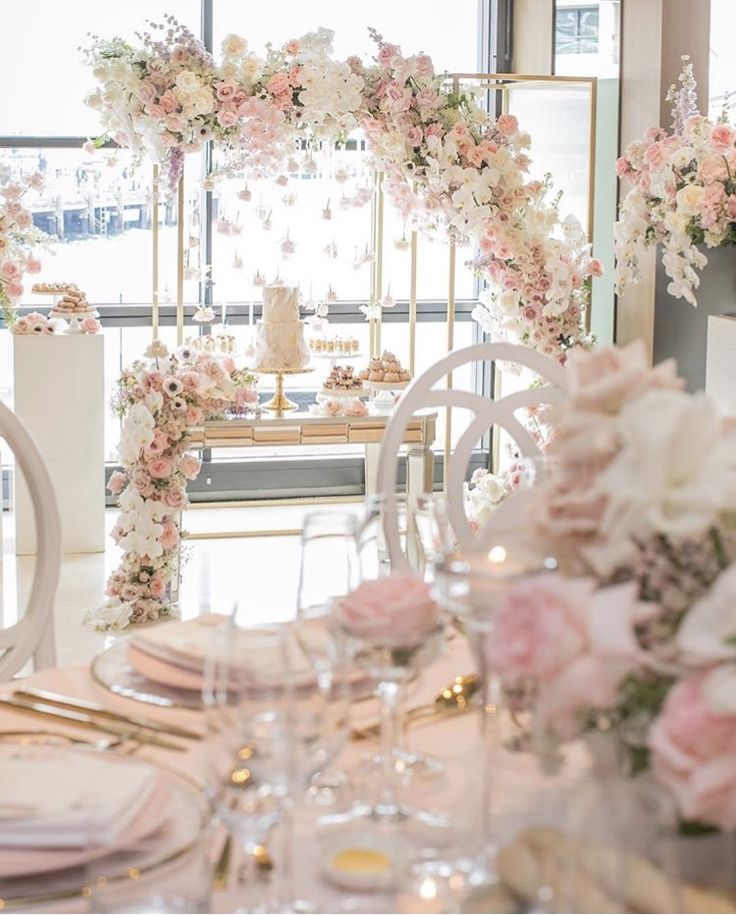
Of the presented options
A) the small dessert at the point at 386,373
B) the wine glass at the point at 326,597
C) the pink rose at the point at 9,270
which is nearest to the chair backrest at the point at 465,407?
the wine glass at the point at 326,597

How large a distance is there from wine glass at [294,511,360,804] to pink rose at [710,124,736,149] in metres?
3.51

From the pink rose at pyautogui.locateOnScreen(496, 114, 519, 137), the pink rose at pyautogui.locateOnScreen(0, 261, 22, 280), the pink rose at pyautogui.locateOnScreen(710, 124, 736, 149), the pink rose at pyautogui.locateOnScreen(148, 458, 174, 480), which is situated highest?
the pink rose at pyautogui.locateOnScreen(496, 114, 519, 137)

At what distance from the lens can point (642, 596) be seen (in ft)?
3.73

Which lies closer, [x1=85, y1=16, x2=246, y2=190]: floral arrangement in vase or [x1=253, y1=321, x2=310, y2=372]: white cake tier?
[x1=85, y1=16, x2=246, y2=190]: floral arrangement in vase

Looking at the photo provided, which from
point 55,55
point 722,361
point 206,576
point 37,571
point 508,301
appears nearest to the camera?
point 37,571

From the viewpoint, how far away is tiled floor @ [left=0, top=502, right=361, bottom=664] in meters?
5.15

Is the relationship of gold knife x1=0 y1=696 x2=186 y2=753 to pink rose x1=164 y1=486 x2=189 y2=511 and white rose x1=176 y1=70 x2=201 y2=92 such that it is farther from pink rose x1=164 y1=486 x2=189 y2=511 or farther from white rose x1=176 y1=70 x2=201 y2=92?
white rose x1=176 y1=70 x2=201 y2=92

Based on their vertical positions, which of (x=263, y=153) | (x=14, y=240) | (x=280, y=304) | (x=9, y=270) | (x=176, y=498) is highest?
(x=263, y=153)

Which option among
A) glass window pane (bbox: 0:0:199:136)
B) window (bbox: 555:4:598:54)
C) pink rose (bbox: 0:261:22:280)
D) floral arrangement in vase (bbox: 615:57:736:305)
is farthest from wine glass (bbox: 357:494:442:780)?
glass window pane (bbox: 0:0:199:136)

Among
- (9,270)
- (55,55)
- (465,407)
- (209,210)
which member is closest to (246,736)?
(465,407)

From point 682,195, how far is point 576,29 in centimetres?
190

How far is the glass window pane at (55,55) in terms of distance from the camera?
6793 mm

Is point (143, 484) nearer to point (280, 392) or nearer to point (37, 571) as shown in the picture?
point (280, 392)

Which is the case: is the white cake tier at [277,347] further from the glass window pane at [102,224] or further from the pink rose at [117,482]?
the glass window pane at [102,224]
